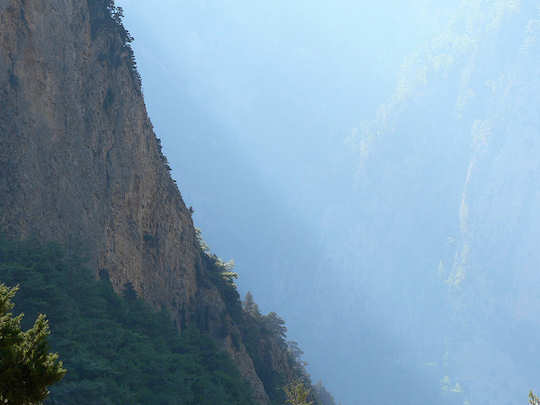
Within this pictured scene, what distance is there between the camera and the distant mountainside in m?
25.0

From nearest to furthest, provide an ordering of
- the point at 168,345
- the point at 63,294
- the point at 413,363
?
1. the point at 63,294
2. the point at 168,345
3. the point at 413,363

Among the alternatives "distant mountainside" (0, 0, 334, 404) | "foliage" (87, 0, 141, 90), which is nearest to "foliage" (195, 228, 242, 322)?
"distant mountainside" (0, 0, 334, 404)

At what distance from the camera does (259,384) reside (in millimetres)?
36031

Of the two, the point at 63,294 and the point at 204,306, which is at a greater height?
the point at 204,306

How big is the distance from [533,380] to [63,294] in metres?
186

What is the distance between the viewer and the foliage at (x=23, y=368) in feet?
21.9

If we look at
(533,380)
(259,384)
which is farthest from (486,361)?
(259,384)

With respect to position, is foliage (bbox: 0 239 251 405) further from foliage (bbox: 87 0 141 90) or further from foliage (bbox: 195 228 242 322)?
foliage (bbox: 87 0 141 90)

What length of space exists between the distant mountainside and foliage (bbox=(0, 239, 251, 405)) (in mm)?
1640

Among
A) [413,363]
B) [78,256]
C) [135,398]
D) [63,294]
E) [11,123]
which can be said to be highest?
[413,363]

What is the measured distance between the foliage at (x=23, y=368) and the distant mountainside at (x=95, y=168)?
17433 mm

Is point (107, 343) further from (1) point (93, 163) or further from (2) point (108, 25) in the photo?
(2) point (108, 25)

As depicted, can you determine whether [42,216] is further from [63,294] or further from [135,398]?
[135,398]

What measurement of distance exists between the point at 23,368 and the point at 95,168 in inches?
910
